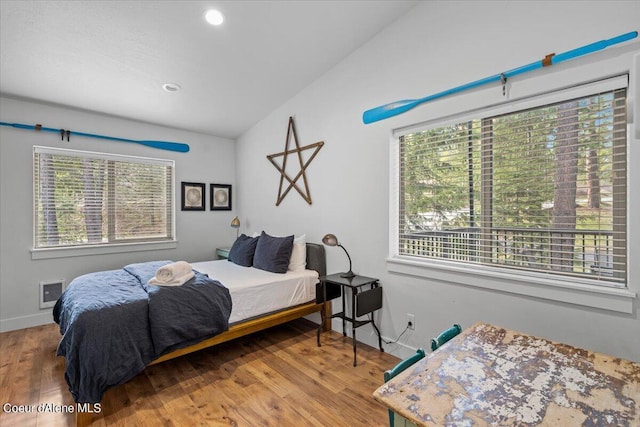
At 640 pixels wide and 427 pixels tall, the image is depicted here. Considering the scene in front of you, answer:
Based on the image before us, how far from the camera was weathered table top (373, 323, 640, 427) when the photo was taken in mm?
856

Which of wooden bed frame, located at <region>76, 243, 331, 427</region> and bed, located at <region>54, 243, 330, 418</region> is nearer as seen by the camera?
bed, located at <region>54, 243, 330, 418</region>

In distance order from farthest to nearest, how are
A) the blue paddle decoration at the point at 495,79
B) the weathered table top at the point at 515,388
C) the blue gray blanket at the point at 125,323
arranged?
the blue gray blanket at the point at 125,323 < the blue paddle decoration at the point at 495,79 < the weathered table top at the point at 515,388

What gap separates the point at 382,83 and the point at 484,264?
177 cm

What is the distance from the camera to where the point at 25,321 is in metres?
3.27

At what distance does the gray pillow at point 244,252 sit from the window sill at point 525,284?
175cm

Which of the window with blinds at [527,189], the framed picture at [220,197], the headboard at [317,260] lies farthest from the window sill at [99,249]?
the window with blinds at [527,189]

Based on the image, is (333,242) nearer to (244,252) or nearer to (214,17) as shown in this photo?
(244,252)

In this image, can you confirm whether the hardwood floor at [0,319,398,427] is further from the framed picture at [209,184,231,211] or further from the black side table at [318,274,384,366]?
the framed picture at [209,184,231,211]

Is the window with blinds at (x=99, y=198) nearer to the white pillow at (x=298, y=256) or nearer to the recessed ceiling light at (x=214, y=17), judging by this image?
the white pillow at (x=298, y=256)

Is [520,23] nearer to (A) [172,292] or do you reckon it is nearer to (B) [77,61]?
(A) [172,292]

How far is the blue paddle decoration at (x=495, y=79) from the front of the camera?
163 cm

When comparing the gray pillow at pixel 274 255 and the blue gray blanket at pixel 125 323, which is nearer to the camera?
the blue gray blanket at pixel 125 323

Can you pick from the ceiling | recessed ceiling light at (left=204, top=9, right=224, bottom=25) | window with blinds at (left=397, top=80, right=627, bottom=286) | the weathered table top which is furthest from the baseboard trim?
the weathered table top

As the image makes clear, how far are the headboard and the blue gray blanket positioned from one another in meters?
1.07
